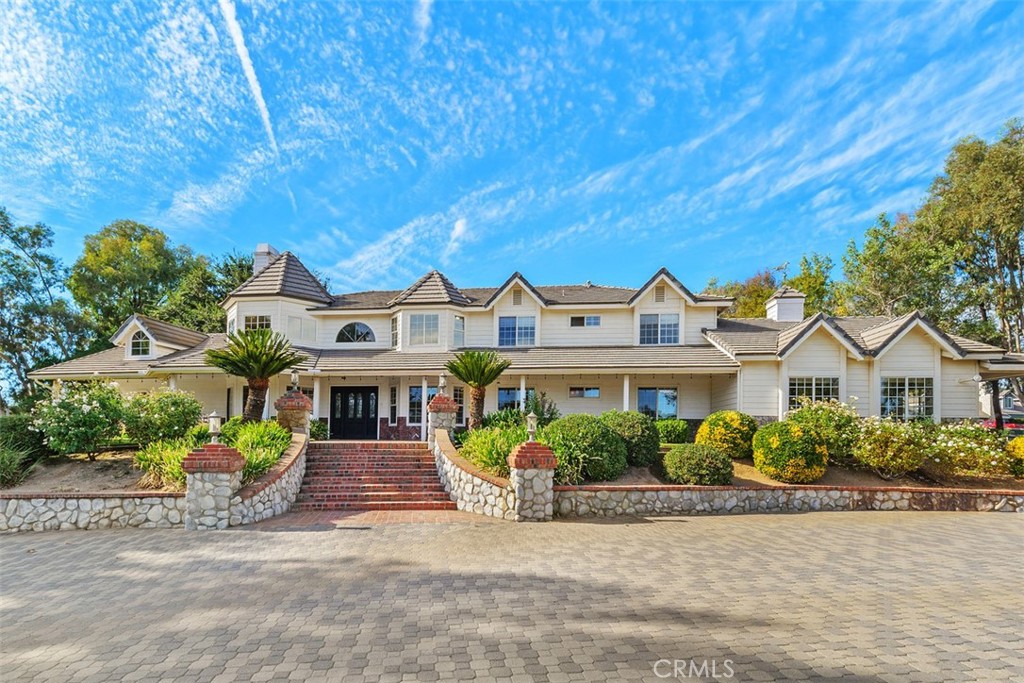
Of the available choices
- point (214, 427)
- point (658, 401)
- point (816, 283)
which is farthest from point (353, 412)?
point (816, 283)

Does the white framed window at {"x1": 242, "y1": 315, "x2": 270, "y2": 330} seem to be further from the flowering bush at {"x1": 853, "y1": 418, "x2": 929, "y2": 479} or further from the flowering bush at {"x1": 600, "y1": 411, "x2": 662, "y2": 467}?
the flowering bush at {"x1": 853, "y1": 418, "x2": 929, "y2": 479}

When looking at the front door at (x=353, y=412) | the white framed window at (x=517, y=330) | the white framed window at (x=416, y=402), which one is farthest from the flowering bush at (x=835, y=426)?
the front door at (x=353, y=412)

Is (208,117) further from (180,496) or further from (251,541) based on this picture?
(251,541)

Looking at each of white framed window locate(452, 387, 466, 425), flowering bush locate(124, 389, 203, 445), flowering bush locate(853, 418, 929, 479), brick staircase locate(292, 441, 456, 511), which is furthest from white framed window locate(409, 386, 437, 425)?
flowering bush locate(853, 418, 929, 479)

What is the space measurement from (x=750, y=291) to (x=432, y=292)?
25.9 meters

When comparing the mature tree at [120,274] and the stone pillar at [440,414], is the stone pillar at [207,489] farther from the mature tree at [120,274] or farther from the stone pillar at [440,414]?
the mature tree at [120,274]

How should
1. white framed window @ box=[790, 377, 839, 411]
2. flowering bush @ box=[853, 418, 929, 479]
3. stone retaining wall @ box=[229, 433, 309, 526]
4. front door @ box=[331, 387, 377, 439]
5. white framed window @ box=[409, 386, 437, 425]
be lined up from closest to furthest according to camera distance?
stone retaining wall @ box=[229, 433, 309, 526] < flowering bush @ box=[853, 418, 929, 479] < white framed window @ box=[790, 377, 839, 411] < white framed window @ box=[409, 386, 437, 425] < front door @ box=[331, 387, 377, 439]

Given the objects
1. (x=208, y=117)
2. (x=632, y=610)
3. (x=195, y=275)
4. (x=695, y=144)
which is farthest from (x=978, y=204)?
(x=195, y=275)

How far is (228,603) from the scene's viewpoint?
5602mm

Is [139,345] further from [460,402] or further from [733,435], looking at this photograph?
[733,435]

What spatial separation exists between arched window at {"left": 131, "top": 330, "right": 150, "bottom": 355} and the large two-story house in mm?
58

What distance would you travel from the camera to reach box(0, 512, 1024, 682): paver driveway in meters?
4.20

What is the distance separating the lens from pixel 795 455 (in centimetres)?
1213

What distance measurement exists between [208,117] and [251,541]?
10.7m
